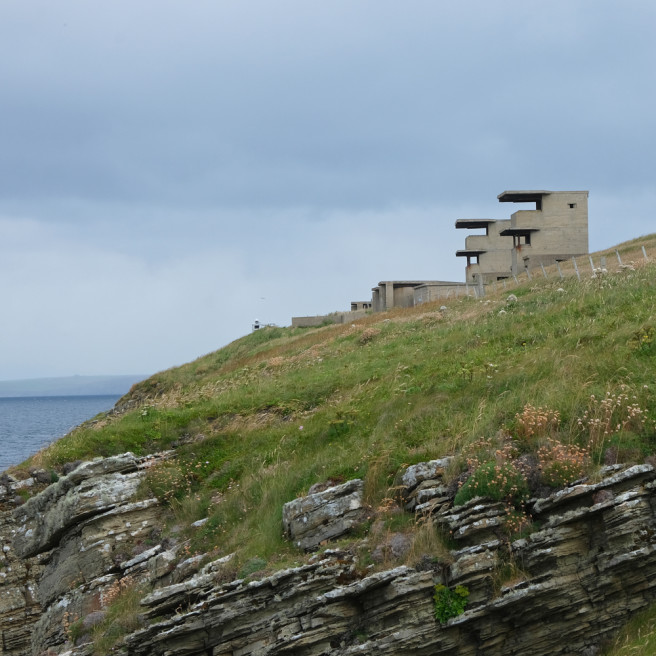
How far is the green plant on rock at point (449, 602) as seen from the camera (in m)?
10.1

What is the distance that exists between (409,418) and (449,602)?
5.16m

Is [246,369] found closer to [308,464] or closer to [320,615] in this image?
[308,464]

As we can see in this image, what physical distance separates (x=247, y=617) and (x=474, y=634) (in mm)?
3425

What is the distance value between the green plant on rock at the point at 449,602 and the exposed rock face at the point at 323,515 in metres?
2.26

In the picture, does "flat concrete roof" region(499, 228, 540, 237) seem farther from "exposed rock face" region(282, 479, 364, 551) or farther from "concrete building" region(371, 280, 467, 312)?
"exposed rock face" region(282, 479, 364, 551)

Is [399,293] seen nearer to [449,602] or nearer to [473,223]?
[473,223]

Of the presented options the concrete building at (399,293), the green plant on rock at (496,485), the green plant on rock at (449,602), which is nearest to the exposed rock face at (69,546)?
the green plant on rock at (449,602)

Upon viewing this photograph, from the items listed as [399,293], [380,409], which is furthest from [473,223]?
[380,409]

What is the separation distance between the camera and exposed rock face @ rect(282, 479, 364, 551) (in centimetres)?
1220

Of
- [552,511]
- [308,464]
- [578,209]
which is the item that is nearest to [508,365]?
[308,464]

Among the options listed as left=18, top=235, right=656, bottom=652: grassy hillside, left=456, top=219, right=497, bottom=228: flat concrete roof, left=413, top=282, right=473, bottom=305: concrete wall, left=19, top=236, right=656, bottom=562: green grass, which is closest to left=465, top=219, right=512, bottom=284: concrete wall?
left=456, top=219, right=497, bottom=228: flat concrete roof

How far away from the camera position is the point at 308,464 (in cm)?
1495

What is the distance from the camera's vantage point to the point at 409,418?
14898mm

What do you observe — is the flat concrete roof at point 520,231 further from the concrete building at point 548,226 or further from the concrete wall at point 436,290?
the concrete wall at point 436,290
